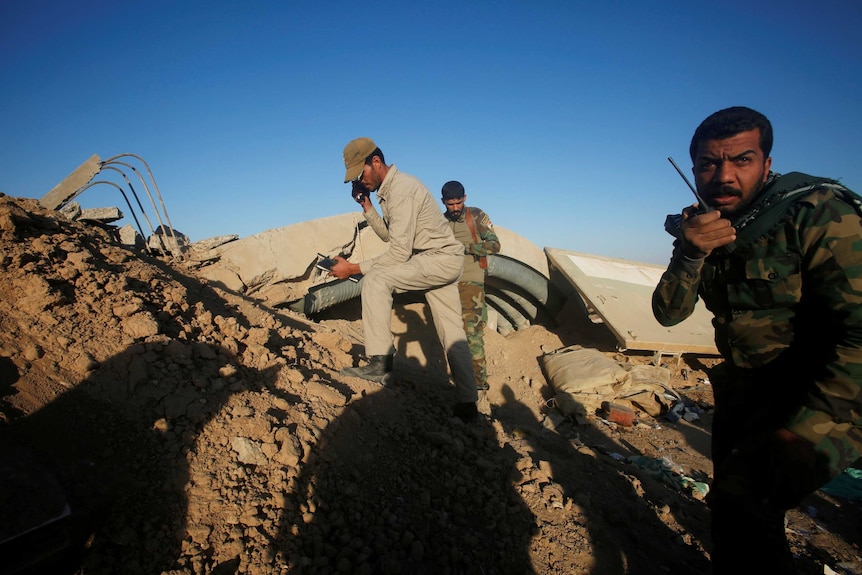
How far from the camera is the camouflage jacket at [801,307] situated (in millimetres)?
1157

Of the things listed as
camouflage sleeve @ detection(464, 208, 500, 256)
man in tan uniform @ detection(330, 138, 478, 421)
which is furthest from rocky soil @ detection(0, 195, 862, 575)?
camouflage sleeve @ detection(464, 208, 500, 256)

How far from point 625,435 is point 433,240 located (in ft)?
9.61

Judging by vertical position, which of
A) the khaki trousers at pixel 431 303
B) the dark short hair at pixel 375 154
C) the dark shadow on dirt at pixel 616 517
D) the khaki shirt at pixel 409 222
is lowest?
the dark shadow on dirt at pixel 616 517

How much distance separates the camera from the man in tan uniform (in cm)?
269

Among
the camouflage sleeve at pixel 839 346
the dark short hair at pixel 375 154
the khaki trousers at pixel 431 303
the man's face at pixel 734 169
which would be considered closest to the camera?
the camouflage sleeve at pixel 839 346

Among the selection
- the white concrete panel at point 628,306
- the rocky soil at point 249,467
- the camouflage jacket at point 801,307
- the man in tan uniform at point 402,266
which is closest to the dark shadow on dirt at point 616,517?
the rocky soil at point 249,467

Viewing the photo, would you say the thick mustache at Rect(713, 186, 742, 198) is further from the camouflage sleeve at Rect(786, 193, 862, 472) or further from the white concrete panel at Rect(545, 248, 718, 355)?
the white concrete panel at Rect(545, 248, 718, 355)

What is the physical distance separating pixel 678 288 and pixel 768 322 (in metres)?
0.32

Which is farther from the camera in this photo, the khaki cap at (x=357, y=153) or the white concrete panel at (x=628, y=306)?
the white concrete panel at (x=628, y=306)

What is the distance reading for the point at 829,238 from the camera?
3.95ft

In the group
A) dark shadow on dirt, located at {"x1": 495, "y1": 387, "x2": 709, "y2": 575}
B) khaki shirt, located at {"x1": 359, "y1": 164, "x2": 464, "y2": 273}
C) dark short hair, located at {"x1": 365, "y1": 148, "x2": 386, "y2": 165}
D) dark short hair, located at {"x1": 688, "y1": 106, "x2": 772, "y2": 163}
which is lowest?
dark shadow on dirt, located at {"x1": 495, "y1": 387, "x2": 709, "y2": 575}

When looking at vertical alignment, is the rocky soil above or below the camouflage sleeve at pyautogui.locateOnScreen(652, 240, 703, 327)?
below

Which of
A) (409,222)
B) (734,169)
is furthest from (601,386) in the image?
(734,169)

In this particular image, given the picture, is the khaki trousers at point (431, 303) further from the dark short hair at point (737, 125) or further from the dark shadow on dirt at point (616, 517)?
the dark short hair at point (737, 125)
